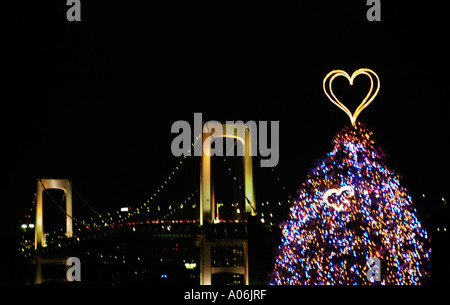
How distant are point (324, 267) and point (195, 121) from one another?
12165 millimetres

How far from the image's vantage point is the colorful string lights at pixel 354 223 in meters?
11.6

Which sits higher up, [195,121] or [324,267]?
[195,121]

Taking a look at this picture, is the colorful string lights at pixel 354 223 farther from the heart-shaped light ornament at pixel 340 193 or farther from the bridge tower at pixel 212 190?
the bridge tower at pixel 212 190

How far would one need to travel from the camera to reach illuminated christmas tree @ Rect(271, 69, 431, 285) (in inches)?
456

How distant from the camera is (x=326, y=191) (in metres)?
12.1

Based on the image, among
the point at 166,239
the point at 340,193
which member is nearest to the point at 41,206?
the point at 166,239

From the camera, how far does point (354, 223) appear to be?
464 inches

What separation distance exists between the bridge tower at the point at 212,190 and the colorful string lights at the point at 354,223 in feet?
33.7

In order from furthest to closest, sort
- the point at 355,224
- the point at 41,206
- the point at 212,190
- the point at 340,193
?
the point at 41,206 < the point at 212,190 < the point at 340,193 < the point at 355,224

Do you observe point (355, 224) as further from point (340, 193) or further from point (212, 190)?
point (212, 190)

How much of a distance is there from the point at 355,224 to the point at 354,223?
0.9 inches

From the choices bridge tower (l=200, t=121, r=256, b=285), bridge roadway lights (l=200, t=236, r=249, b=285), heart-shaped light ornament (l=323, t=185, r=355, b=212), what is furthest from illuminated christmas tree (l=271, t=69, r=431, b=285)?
bridge roadway lights (l=200, t=236, r=249, b=285)
